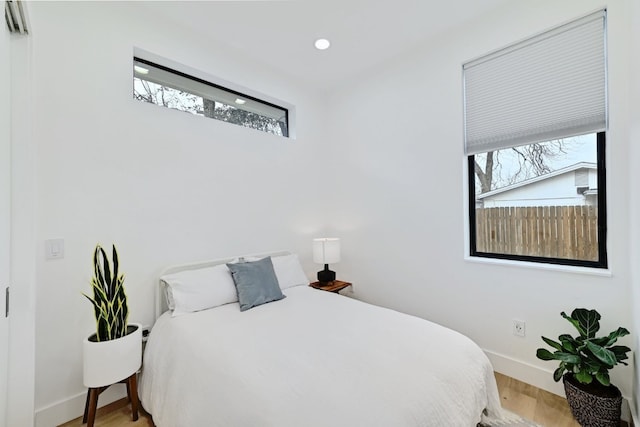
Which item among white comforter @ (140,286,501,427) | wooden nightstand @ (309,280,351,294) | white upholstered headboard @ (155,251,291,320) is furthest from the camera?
wooden nightstand @ (309,280,351,294)

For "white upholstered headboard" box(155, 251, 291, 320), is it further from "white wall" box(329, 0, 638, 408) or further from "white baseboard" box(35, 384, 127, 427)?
"white wall" box(329, 0, 638, 408)

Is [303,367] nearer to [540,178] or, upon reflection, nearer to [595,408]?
[595,408]

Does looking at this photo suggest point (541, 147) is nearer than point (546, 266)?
No

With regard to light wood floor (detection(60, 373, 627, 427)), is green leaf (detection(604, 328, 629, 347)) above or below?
above

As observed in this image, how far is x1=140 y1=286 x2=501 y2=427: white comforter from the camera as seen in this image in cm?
106

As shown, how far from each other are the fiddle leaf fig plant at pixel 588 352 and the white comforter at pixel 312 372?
0.53 metres

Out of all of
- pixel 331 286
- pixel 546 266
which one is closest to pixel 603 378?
pixel 546 266

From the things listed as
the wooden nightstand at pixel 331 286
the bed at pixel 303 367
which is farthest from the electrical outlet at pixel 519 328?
the wooden nightstand at pixel 331 286

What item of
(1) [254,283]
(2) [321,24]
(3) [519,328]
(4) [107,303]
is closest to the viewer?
(4) [107,303]

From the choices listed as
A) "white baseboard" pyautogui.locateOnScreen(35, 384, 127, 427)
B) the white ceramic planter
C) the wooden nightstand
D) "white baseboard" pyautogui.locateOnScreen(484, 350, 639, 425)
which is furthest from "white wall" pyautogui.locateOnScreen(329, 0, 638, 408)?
"white baseboard" pyautogui.locateOnScreen(35, 384, 127, 427)

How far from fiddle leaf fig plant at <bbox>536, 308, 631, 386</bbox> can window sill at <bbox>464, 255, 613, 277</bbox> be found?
0.25m

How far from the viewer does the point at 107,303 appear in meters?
1.62

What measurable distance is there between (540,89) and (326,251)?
2234mm

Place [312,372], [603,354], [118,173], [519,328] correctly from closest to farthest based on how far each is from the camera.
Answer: [312,372] → [603,354] → [118,173] → [519,328]
